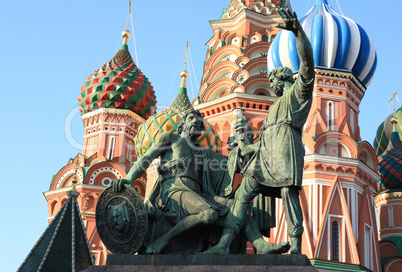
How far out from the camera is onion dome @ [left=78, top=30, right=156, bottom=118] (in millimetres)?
28797

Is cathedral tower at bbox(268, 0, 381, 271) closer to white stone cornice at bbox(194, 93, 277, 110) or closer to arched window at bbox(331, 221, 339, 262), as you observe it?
arched window at bbox(331, 221, 339, 262)

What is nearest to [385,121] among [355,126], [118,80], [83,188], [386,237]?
[386,237]

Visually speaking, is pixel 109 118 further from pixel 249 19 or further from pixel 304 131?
pixel 304 131

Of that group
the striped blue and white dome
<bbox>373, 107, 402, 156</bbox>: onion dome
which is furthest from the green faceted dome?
<bbox>373, 107, 402, 156</bbox>: onion dome

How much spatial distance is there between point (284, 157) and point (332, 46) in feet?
53.5

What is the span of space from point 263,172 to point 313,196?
14127 mm

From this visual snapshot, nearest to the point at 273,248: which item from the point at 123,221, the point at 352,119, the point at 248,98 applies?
the point at 123,221

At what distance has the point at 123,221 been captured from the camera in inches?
268

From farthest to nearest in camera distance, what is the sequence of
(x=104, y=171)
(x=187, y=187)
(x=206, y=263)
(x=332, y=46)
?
1. (x=104, y=171)
2. (x=332, y=46)
3. (x=187, y=187)
4. (x=206, y=263)

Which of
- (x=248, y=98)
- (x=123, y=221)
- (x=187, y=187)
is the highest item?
(x=248, y=98)

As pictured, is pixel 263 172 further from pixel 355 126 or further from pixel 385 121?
pixel 385 121

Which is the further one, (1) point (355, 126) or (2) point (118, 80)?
(2) point (118, 80)

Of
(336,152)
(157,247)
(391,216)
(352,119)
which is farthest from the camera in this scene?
(391,216)

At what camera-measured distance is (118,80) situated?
94.8 ft
